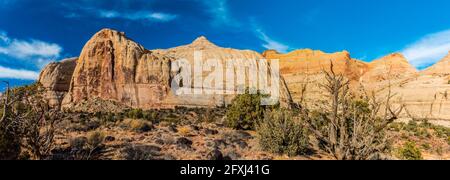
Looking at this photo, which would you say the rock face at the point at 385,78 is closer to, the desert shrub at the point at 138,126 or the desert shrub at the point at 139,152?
the desert shrub at the point at 138,126

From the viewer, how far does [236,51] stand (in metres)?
70.3

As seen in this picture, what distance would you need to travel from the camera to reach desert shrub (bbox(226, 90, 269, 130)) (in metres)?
21.9

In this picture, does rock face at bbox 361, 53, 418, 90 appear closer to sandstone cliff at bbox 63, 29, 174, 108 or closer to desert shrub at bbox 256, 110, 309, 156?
sandstone cliff at bbox 63, 29, 174, 108

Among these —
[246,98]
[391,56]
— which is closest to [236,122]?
[246,98]

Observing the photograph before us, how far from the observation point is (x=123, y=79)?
49625 millimetres

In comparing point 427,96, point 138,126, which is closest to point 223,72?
point 427,96

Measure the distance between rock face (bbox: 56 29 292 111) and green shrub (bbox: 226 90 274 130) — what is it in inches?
994

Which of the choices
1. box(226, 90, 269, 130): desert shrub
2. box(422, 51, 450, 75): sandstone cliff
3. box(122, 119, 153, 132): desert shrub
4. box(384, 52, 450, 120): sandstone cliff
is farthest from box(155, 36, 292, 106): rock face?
box(422, 51, 450, 75): sandstone cliff

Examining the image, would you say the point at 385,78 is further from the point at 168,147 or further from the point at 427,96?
the point at 168,147

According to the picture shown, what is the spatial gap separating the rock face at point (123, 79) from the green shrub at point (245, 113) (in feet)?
82.8

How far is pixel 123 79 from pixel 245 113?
32.2 m
